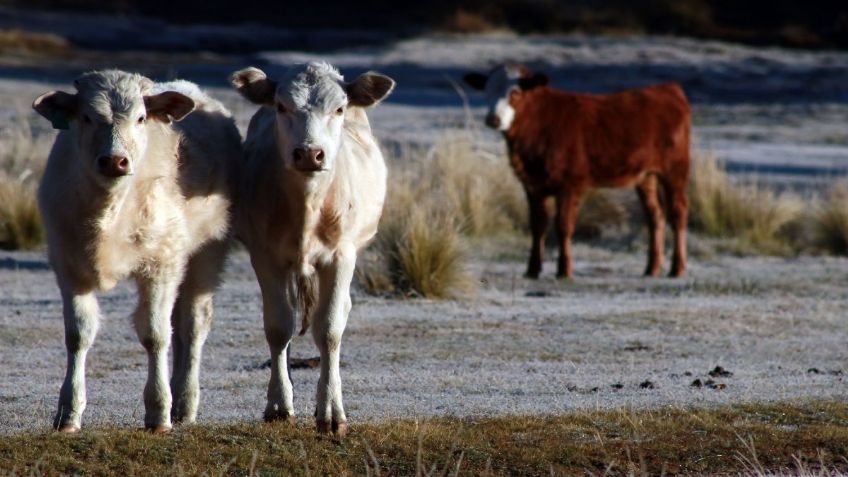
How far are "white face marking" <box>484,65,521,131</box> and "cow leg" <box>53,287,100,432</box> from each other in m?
8.22

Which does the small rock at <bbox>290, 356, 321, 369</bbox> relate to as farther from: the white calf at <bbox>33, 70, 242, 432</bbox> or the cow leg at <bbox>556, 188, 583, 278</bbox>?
the cow leg at <bbox>556, 188, 583, 278</bbox>

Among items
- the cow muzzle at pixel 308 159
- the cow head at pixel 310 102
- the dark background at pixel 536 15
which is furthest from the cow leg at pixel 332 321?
the dark background at pixel 536 15

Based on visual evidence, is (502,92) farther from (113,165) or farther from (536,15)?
(536,15)

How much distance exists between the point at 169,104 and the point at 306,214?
0.86 metres

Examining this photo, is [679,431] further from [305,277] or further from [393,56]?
[393,56]

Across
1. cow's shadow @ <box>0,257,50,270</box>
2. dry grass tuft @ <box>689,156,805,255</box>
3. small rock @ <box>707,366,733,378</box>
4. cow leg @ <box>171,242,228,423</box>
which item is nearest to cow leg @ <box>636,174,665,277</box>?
dry grass tuft @ <box>689,156,805,255</box>

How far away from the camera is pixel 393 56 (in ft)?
134

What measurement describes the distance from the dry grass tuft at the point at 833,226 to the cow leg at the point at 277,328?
10.5 meters

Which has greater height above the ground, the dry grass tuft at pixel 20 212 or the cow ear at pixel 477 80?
the cow ear at pixel 477 80

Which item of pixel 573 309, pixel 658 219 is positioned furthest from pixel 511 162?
pixel 573 309

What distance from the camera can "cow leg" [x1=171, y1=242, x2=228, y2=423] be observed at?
863 centimetres

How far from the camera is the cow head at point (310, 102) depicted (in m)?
7.79

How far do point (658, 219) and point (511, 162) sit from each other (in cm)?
173

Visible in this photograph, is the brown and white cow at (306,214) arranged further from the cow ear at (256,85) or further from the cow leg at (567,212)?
the cow leg at (567,212)
